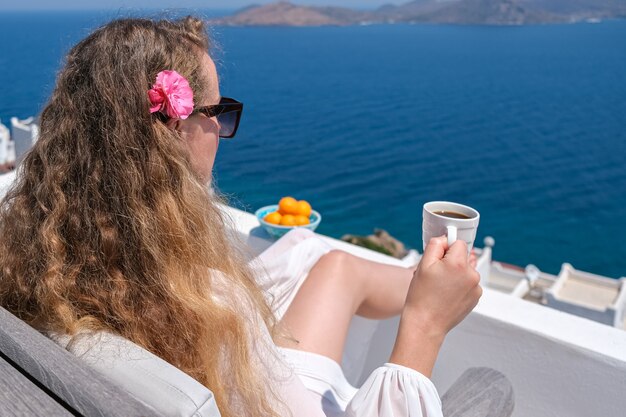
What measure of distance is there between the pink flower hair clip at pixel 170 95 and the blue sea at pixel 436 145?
0.33 m

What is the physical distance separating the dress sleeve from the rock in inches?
456

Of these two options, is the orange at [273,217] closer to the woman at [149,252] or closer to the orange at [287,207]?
the orange at [287,207]

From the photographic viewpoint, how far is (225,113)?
45.4 inches

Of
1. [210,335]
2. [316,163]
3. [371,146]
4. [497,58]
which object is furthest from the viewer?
[497,58]

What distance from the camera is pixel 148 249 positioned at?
2.88ft

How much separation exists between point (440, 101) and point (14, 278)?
3061 centimetres

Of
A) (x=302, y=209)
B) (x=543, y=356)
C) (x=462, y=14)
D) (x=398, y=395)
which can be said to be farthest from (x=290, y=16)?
(x=398, y=395)

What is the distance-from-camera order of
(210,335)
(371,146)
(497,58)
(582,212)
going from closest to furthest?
(210,335) < (582,212) < (371,146) < (497,58)

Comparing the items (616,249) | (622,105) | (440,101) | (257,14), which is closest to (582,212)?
(616,249)

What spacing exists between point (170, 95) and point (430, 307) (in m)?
0.54

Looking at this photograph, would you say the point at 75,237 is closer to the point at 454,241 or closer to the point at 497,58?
the point at 454,241

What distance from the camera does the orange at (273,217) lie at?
2.07m

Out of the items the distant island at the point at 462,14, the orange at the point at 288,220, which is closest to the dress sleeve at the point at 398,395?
the orange at the point at 288,220

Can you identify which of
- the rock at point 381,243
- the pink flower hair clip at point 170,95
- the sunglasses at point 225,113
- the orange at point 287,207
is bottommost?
the rock at point 381,243
